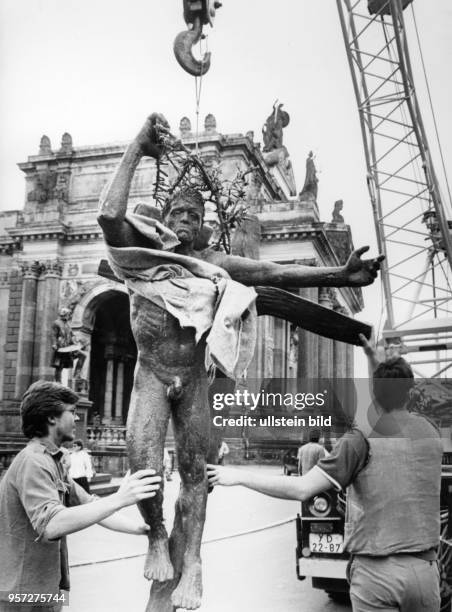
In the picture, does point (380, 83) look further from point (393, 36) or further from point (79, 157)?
point (79, 157)

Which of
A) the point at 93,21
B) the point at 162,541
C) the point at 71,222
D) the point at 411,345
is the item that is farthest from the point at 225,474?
the point at 71,222

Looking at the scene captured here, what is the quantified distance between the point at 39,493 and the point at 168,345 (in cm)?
95

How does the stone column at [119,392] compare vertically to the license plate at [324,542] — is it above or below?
above

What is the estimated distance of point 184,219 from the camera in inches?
136

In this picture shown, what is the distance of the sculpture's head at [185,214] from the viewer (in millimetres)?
3451

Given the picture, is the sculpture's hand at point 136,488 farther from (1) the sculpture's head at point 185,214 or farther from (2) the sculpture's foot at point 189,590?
(1) the sculpture's head at point 185,214

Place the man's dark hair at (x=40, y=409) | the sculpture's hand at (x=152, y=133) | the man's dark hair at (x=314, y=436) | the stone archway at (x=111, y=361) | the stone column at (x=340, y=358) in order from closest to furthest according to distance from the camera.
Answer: the man's dark hair at (x=40, y=409), the sculpture's hand at (x=152, y=133), the man's dark hair at (x=314, y=436), the stone column at (x=340, y=358), the stone archway at (x=111, y=361)

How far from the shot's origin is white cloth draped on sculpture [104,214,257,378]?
297 centimetres

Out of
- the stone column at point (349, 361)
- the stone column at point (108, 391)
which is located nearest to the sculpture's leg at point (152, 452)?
the stone column at point (108, 391)

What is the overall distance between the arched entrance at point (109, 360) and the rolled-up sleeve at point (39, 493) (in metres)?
35.6

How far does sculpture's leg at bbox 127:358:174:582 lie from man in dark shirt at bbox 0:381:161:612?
243 mm

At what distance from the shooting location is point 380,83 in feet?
73.7

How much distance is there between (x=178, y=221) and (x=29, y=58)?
572 cm

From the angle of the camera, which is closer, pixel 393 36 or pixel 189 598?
pixel 189 598
